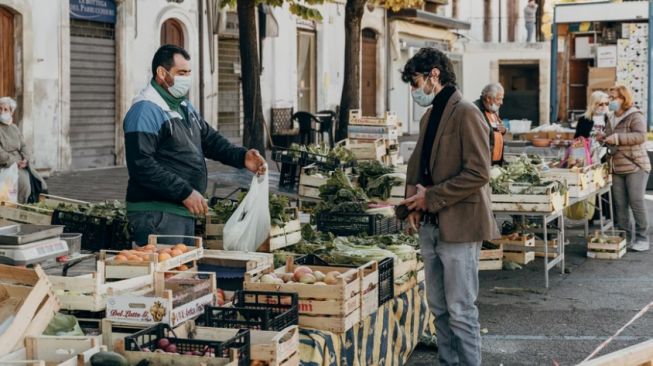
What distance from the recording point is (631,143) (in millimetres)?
12312

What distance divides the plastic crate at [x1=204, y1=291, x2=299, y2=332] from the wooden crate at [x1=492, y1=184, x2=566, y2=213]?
4.95m

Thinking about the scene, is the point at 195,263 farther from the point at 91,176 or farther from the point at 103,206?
the point at 91,176

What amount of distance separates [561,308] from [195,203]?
4.14 m

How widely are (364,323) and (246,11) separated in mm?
10605

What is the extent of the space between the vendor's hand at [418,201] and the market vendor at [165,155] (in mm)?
1211

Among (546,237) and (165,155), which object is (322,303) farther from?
(546,237)

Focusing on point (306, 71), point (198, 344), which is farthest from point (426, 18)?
point (198, 344)

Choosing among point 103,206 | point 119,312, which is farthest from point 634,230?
point 119,312

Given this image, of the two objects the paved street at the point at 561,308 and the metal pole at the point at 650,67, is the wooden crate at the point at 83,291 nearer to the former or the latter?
the paved street at the point at 561,308

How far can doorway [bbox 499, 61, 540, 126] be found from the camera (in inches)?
1547

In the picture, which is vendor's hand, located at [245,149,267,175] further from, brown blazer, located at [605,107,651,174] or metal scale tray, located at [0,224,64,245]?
brown blazer, located at [605,107,651,174]

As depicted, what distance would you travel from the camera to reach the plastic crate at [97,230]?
8.73 m

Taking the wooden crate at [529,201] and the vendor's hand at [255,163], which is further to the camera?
the wooden crate at [529,201]

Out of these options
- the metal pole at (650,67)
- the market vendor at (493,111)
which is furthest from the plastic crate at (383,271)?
the metal pole at (650,67)
